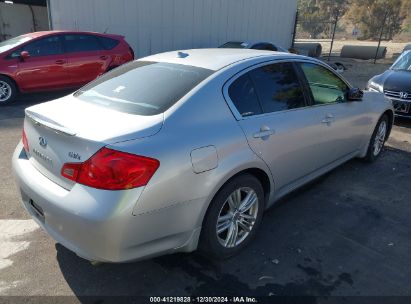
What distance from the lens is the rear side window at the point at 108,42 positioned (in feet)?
30.8

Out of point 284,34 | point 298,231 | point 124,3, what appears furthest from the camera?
point 284,34

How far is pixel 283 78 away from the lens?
355 centimetres

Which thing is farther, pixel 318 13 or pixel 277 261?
pixel 318 13

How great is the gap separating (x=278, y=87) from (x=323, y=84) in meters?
1.00

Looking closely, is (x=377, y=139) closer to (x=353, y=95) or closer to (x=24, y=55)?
(x=353, y=95)

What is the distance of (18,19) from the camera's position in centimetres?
1631

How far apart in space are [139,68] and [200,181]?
4.55 feet

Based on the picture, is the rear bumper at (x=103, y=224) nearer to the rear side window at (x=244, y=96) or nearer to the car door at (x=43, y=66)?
the rear side window at (x=244, y=96)

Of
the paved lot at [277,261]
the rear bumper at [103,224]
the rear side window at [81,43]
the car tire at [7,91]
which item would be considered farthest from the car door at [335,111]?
the car tire at [7,91]

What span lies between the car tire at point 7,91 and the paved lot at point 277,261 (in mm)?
4596

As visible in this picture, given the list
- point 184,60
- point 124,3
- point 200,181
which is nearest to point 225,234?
point 200,181

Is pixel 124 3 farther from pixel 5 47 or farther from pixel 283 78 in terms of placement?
pixel 283 78

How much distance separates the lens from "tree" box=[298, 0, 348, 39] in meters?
49.2

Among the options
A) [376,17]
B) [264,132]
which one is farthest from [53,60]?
[376,17]
